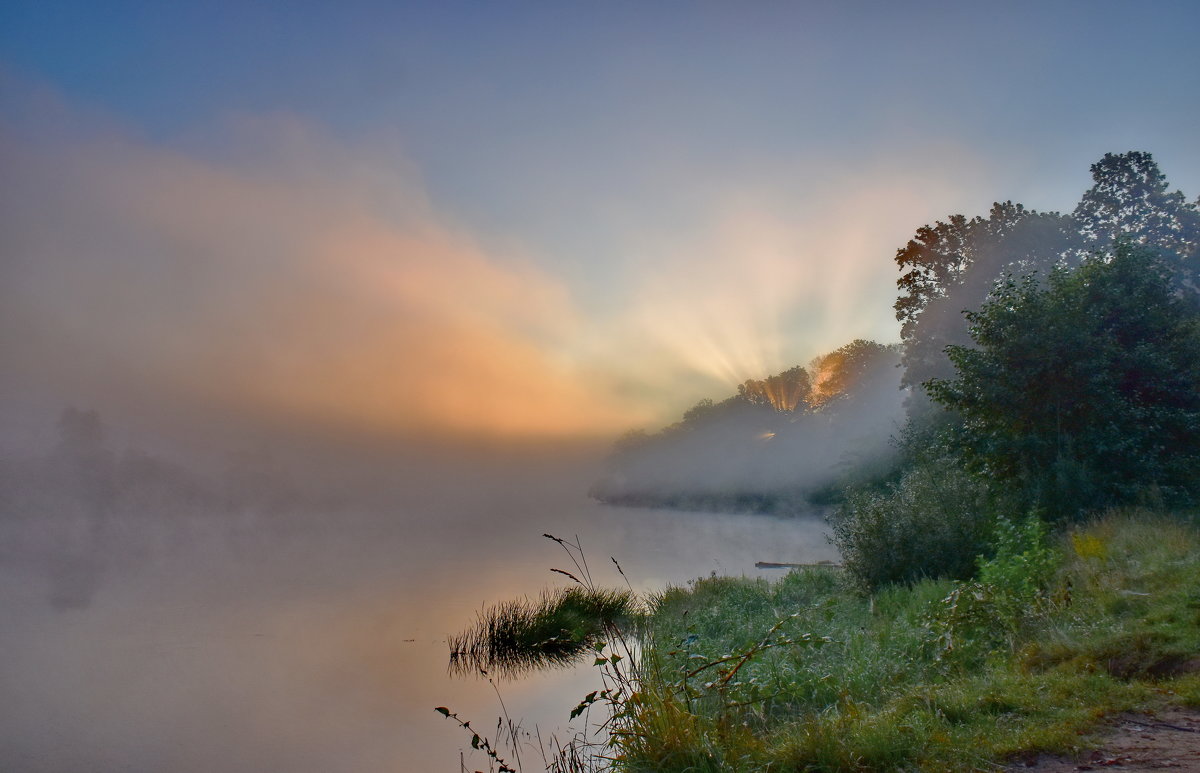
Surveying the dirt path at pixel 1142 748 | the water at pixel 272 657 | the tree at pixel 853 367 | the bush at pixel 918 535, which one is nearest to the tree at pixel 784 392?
the tree at pixel 853 367

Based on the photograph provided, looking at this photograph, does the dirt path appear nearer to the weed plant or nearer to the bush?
the weed plant

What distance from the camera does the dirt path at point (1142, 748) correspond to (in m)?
5.11

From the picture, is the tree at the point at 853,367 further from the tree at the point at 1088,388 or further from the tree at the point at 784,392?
the tree at the point at 1088,388

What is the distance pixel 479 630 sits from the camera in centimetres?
2303

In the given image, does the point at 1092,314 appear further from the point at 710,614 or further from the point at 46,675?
the point at 46,675

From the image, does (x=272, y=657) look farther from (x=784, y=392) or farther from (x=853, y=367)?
(x=784, y=392)

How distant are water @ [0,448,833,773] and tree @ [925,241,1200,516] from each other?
15.0 metres

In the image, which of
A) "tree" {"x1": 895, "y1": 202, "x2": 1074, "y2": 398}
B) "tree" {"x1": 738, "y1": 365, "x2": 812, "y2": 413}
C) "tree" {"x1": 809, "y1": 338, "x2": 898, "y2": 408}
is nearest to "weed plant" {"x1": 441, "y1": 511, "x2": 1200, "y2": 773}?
"tree" {"x1": 895, "y1": 202, "x2": 1074, "y2": 398}

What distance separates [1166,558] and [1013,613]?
9.24 ft

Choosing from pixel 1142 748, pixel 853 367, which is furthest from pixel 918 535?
pixel 853 367

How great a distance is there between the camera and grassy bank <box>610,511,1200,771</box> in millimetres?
5785

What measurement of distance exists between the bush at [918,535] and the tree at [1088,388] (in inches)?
57.3

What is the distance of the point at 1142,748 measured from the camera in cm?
543

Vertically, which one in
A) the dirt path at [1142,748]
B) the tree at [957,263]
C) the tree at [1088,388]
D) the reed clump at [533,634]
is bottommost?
the dirt path at [1142,748]
